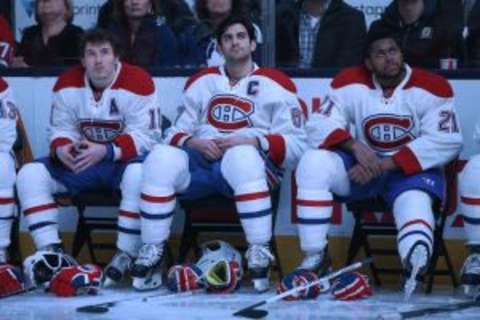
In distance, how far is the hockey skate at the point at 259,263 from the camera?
23.0 ft

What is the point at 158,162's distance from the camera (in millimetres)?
7059

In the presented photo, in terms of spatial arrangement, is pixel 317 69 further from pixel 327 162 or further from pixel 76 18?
pixel 76 18

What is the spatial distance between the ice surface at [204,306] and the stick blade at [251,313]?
0.09 ft

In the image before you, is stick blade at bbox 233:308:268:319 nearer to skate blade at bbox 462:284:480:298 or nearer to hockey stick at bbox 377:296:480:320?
hockey stick at bbox 377:296:480:320

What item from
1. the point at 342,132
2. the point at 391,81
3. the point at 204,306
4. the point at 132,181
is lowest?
the point at 204,306

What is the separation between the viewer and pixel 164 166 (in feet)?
23.1

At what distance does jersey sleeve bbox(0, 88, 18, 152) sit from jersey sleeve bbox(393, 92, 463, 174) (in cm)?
192

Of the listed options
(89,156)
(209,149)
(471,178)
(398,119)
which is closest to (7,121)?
(89,156)

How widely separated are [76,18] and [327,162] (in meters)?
2.03

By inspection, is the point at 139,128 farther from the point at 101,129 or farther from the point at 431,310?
the point at 431,310

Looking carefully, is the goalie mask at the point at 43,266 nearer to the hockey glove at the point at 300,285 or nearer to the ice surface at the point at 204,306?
the ice surface at the point at 204,306

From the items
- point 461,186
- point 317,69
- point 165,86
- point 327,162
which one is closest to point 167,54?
point 165,86

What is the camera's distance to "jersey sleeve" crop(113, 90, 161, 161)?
24.1ft

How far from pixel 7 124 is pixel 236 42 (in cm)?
121
